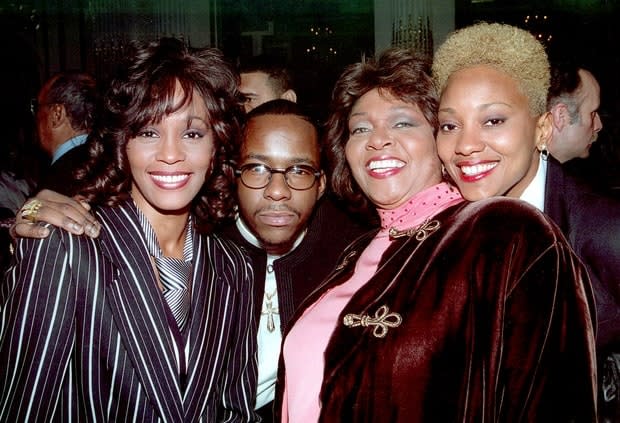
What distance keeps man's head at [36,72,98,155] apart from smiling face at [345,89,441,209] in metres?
3.08

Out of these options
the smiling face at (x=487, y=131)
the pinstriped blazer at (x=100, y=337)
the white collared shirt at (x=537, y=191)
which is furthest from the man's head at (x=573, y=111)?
the pinstriped blazer at (x=100, y=337)

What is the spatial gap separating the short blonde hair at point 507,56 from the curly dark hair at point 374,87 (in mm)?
253

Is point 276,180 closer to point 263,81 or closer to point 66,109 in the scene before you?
point 263,81

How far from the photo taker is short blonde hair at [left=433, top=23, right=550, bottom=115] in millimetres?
2051

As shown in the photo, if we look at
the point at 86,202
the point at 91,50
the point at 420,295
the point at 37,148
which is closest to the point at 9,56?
the point at 37,148

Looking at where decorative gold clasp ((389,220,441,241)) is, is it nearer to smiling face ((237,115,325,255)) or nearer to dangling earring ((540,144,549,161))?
dangling earring ((540,144,549,161))

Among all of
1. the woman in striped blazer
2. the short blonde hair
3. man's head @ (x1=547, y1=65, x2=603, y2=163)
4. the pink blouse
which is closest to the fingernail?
the woman in striped blazer

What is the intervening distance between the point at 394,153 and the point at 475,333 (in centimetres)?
87

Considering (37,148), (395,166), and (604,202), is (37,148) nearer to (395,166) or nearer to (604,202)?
(395,166)

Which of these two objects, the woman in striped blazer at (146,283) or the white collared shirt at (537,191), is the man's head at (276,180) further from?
the white collared shirt at (537,191)

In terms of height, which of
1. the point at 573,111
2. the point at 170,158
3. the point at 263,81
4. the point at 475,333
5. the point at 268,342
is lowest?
the point at 268,342

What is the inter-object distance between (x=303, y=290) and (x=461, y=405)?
49.6 inches

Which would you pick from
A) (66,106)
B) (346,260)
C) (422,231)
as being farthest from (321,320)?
(66,106)

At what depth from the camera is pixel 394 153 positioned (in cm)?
236
